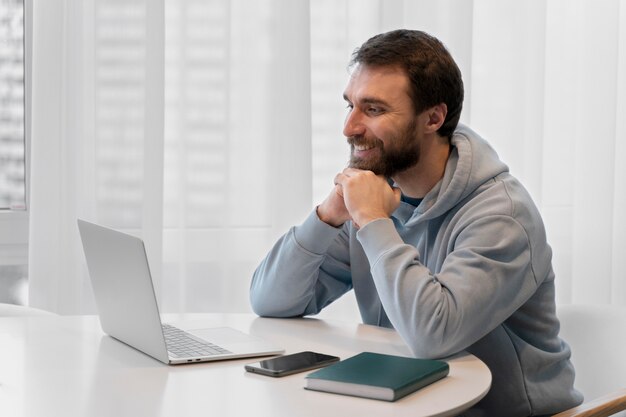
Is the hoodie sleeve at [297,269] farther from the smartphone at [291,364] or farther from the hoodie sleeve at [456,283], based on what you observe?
the smartphone at [291,364]

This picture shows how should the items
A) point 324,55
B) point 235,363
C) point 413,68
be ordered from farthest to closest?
point 324,55
point 413,68
point 235,363

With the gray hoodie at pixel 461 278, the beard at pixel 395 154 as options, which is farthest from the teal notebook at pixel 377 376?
the beard at pixel 395 154

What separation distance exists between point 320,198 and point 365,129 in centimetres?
115

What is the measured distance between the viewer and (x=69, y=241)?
268 centimetres

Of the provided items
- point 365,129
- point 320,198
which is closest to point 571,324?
point 365,129

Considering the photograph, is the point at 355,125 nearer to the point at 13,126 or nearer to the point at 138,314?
the point at 138,314

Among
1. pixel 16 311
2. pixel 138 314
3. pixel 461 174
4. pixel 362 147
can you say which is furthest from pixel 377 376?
pixel 16 311

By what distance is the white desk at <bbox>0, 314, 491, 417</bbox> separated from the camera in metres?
1.17

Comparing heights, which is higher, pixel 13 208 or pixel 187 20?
pixel 187 20

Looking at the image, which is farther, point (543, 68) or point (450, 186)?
point (543, 68)

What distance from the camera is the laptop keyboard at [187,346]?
1457 millimetres

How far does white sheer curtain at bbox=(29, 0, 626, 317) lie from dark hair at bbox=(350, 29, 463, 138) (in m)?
A: 1.01

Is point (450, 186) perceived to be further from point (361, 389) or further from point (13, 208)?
point (13, 208)

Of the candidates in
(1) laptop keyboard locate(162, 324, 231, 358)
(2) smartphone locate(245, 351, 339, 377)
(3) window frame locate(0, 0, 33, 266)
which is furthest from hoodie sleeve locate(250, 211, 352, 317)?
(3) window frame locate(0, 0, 33, 266)
